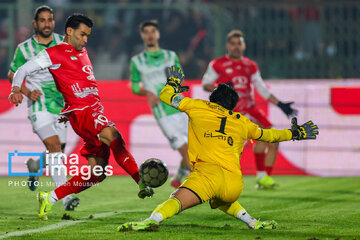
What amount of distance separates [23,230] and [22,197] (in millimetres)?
3219

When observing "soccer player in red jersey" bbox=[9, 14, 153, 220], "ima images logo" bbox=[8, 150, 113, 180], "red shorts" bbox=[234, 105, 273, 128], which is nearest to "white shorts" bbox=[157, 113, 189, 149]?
"red shorts" bbox=[234, 105, 273, 128]

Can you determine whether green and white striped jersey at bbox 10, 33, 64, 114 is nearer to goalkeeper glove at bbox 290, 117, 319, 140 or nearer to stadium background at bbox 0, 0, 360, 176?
goalkeeper glove at bbox 290, 117, 319, 140

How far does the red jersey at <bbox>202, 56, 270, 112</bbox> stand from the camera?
11930mm

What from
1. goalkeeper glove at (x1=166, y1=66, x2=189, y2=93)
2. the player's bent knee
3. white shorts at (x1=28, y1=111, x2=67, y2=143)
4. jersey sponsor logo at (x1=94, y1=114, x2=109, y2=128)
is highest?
goalkeeper glove at (x1=166, y1=66, x2=189, y2=93)

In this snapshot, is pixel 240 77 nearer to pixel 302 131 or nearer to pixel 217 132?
pixel 302 131

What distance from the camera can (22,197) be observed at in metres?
10.6

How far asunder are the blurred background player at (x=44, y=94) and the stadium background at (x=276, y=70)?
4344 mm

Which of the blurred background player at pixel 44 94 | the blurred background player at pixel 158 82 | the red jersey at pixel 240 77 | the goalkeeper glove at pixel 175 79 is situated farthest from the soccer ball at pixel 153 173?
the red jersey at pixel 240 77

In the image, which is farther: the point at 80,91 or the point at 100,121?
the point at 80,91

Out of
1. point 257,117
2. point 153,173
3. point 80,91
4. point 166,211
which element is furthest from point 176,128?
point 166,211

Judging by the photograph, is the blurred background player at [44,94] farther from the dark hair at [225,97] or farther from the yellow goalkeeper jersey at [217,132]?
the dark hair at [225,97]

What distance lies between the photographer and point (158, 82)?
1173 centimetres

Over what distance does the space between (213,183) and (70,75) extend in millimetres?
1941

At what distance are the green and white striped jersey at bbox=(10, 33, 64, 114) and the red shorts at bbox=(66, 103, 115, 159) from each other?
1672 millimetres
